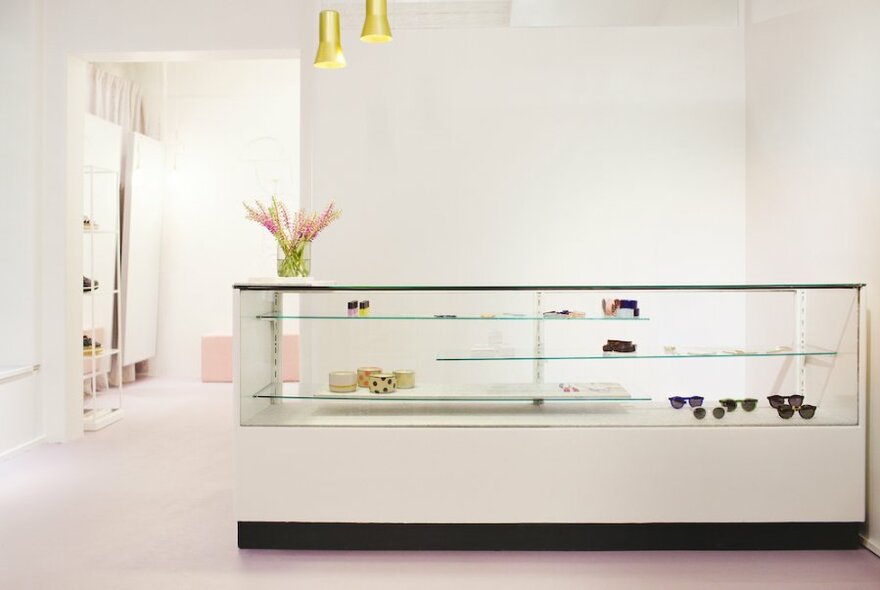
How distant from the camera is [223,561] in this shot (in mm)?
3330

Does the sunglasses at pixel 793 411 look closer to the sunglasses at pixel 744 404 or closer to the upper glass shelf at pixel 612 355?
the sunglasses at pixel 744 404

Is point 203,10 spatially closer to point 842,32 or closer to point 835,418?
point 842,32

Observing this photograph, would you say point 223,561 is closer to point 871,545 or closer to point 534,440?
point 534,440

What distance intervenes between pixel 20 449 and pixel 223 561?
9.24 feet

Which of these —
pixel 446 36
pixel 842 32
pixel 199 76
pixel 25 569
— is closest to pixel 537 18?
pixel 446 36

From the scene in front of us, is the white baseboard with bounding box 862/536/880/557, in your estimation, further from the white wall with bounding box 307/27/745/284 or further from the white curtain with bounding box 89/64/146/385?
the white curtain with bounding box 89/64/146/385

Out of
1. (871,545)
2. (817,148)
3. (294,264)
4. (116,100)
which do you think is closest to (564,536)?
(871,545)

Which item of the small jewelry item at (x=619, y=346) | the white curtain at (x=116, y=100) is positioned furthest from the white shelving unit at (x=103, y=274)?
the small jewelry item at (x=619, y=346)

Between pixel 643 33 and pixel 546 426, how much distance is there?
3.18 m

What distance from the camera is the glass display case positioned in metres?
3.40

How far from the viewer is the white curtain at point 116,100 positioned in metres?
8.10

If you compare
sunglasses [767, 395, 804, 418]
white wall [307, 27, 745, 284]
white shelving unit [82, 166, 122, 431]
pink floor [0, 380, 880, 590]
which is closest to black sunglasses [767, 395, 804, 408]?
sunglasses [767, 395, 804, 418]

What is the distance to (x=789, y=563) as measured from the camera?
3262 mm

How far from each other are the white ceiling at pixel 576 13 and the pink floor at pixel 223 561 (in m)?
3.50
